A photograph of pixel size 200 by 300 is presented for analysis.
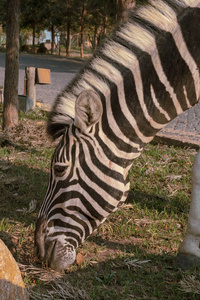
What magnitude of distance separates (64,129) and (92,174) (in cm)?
39

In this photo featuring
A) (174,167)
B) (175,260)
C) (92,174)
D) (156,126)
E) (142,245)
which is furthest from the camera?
(174,167)

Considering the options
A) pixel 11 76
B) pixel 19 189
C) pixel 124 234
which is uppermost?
pixel 11 76

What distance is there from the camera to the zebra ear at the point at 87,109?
2.39 metres

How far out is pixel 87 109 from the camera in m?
2.45

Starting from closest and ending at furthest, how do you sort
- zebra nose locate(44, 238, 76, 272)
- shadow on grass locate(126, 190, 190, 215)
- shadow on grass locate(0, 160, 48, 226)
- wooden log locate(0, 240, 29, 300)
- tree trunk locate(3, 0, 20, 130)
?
1. wooden log locate(0, 240, 29, 300)
2. zebra nose locate(44, 238, 76, 272)
3. shadow on grass locate(0, 160, 48, 226)
4. shadow on grass locate(126, 190, 190, 215)
5. tree trunk locate(3, 0, 20, 130)

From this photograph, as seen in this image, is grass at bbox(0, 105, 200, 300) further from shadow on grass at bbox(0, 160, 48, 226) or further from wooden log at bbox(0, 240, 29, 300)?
wooden log at bbox(0, 240, 29, 300)

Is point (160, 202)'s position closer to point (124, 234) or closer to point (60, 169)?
point (124, 234)

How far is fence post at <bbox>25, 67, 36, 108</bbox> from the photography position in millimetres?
8211

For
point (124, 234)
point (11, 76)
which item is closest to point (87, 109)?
point (124, 234)

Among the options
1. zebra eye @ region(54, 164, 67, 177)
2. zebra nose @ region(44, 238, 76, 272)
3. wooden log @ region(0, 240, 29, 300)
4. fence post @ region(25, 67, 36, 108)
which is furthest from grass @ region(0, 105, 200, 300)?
fence post @ region(25, 67, 36, 108)

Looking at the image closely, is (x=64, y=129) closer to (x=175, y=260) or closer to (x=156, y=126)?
(x=156, y=126)

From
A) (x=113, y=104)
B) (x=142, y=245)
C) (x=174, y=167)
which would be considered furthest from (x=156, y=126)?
(x=174, y=167)

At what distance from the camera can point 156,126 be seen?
9.25 ft

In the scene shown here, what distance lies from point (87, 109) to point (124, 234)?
5.37 ft
